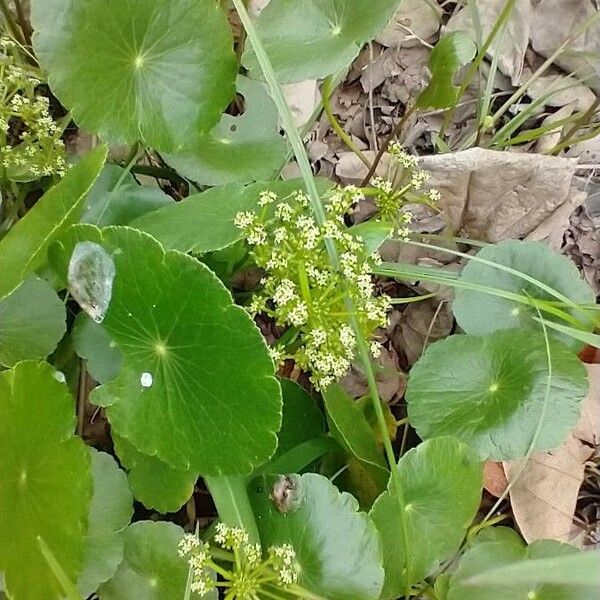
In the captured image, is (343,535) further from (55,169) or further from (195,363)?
(55,169)

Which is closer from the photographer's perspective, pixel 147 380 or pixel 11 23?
pixel 147 380

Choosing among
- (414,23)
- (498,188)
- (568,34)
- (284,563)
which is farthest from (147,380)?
(568,34)

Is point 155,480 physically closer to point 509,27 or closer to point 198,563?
point 198,563

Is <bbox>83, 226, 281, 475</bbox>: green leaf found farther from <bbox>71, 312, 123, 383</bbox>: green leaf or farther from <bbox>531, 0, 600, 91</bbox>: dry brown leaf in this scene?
<bbox>531, 0, 600, 91</bbox>: dry brown leaf

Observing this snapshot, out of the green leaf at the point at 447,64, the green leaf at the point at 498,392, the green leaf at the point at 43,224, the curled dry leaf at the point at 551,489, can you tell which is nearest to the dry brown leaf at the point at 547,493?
the curled dry leaf at the point at 551,489

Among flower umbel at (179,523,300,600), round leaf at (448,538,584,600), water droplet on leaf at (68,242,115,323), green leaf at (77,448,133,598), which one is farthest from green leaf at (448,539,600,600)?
water droplet on leaf at (68,242,115,323)

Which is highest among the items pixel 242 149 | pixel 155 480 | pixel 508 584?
pixel 242 149
